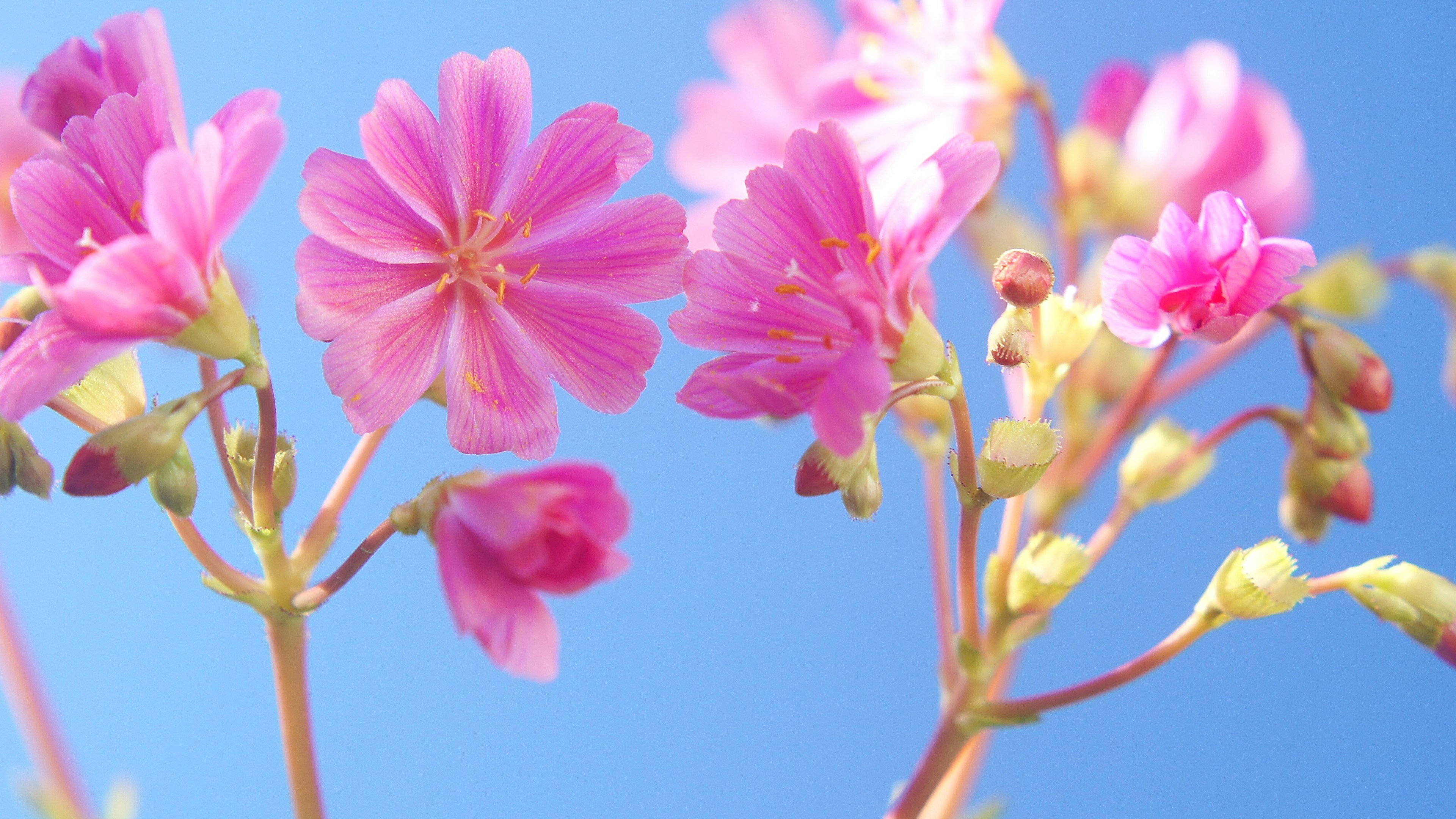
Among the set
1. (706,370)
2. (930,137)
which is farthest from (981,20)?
(706,370)

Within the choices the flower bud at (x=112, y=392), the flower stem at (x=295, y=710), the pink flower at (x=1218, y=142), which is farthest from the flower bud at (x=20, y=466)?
the pink flower at (x=1218, y=142)

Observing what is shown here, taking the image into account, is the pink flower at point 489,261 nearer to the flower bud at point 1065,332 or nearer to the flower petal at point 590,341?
the flower petal at point 590,341

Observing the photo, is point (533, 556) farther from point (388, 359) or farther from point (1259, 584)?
point (1259, 584)

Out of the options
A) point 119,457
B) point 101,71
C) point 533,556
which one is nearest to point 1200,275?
point 533,556

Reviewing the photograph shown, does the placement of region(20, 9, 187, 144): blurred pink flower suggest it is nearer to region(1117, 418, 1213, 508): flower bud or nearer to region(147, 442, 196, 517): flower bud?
region(147, 442, 196, 517): flower bud

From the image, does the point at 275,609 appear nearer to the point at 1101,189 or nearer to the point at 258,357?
the point at 258,357

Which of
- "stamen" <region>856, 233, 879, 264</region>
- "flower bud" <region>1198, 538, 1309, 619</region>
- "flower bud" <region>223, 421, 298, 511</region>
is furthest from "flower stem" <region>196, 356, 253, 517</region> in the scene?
"flower bud" <region>1198, 538, 1309, 619</region>
